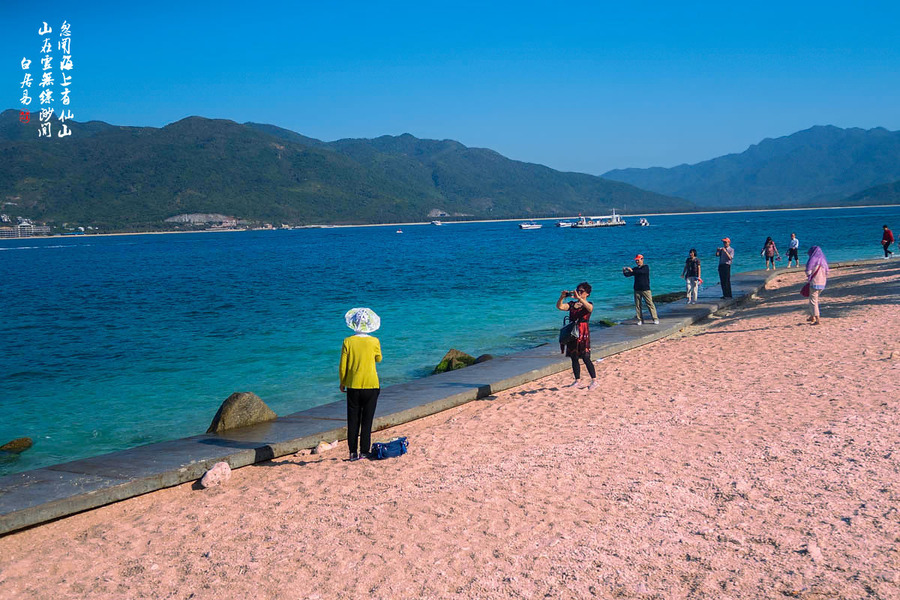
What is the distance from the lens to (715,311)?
1928cm

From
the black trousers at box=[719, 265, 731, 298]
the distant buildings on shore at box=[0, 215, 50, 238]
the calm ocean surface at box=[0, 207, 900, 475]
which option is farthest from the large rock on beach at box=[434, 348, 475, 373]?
the distant buildings on shore at box=[0, 215, 50, 238]

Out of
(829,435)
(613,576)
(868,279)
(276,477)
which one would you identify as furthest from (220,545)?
(868,279)

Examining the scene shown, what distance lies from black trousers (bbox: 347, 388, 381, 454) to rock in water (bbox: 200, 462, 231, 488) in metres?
1.30

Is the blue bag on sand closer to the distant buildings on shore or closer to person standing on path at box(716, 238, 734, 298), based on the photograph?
person standing on path at box(716, 238, 734, 298)

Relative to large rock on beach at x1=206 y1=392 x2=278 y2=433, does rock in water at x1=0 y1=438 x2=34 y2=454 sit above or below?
below

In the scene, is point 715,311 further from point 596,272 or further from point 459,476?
point 596,272

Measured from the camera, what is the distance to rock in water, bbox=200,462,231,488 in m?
7.50

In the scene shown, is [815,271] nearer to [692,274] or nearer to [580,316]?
[692,274]

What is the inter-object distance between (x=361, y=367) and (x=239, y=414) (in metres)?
2.75

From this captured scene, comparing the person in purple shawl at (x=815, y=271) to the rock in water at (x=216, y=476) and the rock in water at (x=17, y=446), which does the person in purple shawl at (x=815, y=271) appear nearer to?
the rock in water at (x=216, y=476)

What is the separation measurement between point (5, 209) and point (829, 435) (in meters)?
219

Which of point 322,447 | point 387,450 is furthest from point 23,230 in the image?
point 387,450

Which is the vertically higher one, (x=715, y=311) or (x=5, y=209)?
(x=5, y=209)

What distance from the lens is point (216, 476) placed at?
7.53 metres
